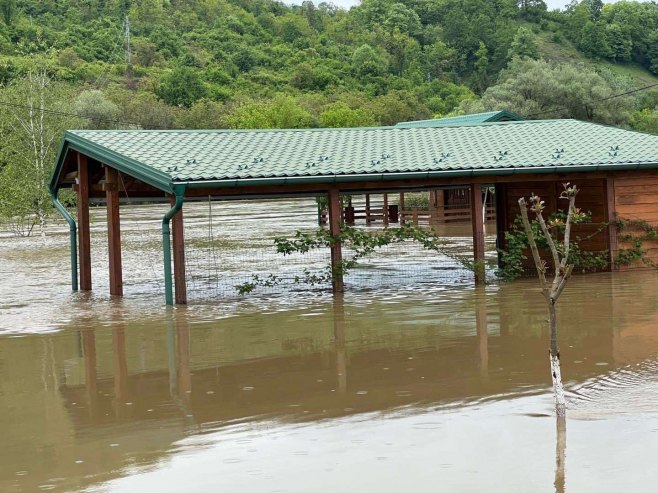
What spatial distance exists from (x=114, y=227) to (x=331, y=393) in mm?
9483

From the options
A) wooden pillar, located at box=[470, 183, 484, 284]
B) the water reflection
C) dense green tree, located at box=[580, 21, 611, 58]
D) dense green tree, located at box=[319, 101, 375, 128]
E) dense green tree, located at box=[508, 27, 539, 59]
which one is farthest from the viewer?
dense green tree, located at box=[580, 21, 611, 58]

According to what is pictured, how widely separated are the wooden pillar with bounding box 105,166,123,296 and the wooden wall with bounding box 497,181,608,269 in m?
7.37

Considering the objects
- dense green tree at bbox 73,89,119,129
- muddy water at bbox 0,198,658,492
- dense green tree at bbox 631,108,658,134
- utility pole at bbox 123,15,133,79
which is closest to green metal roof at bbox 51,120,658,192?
muddy water at bbox 0,198,658,492

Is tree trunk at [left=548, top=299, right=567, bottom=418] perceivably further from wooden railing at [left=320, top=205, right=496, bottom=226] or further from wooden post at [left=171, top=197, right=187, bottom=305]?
wooden railing at [left=320, top=205, right=496, bottom=226]

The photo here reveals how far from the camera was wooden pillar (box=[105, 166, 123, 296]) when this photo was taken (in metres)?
18.1

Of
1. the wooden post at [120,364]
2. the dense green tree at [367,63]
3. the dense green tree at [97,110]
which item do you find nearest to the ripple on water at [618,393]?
the wooden post at [120,364]

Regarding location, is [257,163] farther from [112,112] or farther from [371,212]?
[112,112]

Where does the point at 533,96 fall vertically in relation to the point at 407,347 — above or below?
above

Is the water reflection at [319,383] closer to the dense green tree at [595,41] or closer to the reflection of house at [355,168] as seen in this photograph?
the reflection of house at [355,168]

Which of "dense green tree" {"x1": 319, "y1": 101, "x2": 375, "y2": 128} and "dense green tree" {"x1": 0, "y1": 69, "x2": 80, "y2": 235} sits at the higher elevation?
"dense green tree" {"x1": 319, "y1": 101, "x2": 375, "y2": 128}

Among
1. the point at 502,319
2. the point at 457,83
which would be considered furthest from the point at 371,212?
the point at 457,83

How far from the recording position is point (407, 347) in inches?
466

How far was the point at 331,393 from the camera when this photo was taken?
31.2 feet

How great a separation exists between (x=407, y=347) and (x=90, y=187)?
9732 millimetres
